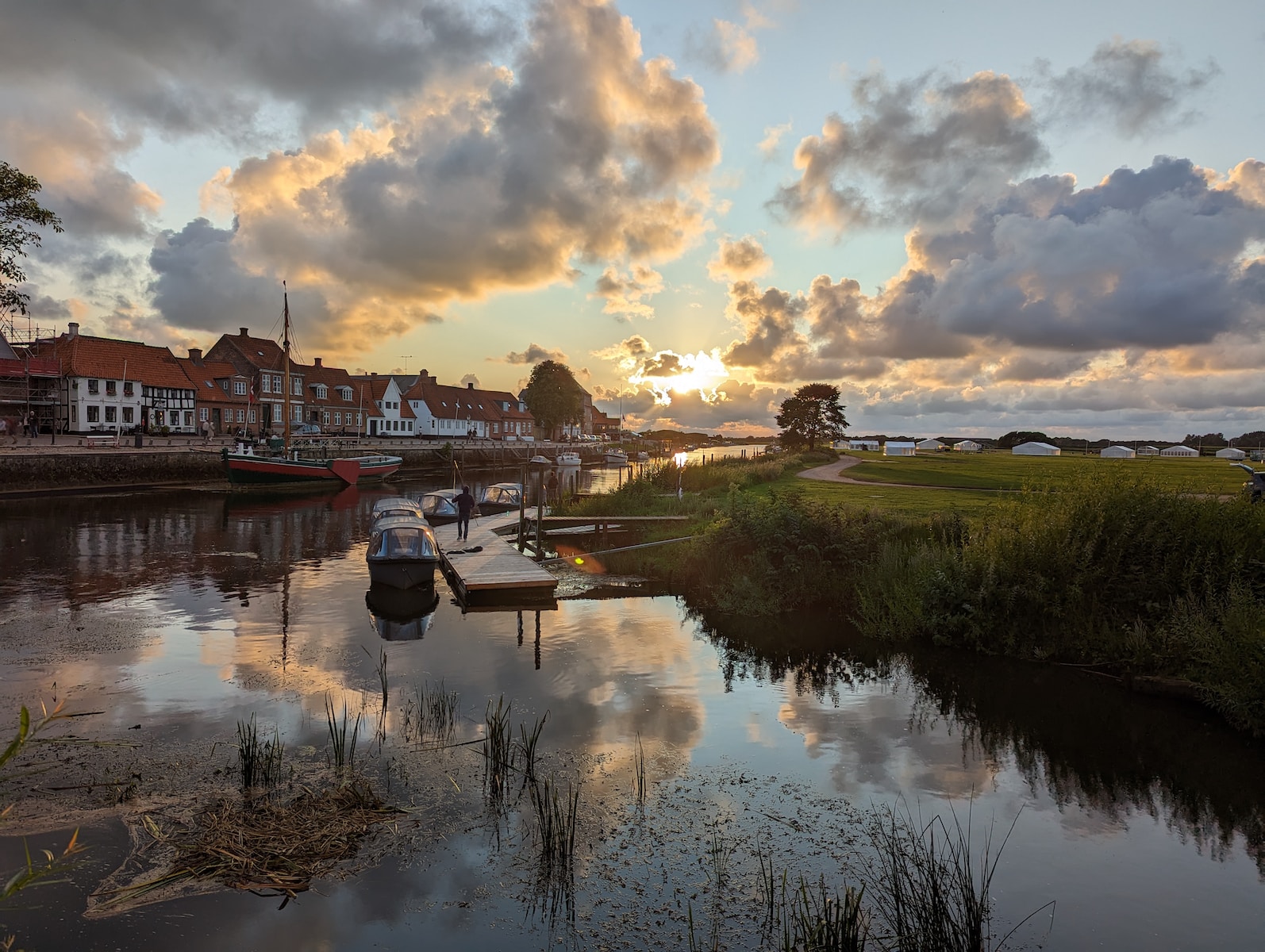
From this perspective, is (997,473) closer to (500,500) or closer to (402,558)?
(500,500)

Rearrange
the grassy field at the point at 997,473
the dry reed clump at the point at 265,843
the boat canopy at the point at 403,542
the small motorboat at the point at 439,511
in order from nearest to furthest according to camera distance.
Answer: the dry reed clump at the point at 265,843
the boat canopy at the point at 403,542
the grassy field at the point at 997,473
the small motorboat at the point at 439,511

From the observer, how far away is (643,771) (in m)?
11.0

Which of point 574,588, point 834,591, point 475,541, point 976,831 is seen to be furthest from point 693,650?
point 475,541

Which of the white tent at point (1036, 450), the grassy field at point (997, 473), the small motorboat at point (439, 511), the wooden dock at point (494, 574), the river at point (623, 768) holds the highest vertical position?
the white tent at point (1036, 450)

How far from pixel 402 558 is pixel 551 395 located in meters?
91.1

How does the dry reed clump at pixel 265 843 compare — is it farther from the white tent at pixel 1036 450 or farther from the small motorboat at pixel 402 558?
the white tent at pixel 1036 450

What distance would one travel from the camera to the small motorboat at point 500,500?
41.5 m

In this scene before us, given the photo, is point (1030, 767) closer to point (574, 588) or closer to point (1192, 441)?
point (574, 588)

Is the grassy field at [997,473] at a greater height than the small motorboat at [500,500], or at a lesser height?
greater

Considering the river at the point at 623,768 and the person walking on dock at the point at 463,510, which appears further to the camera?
the person walking on dock at the point at 463,510

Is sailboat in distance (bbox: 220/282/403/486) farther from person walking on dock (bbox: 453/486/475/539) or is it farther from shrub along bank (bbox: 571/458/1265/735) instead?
shrub along bank (bbox: 571/458/1265/735)

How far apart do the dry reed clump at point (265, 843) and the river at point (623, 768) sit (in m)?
0.22

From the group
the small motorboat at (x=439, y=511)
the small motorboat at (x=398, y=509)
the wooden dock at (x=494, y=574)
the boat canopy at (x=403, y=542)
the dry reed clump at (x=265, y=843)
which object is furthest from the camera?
the small motorboat at (x=439, y=511)

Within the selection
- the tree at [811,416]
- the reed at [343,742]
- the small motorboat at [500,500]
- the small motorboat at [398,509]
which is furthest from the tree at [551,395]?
the reed at [343,742]
